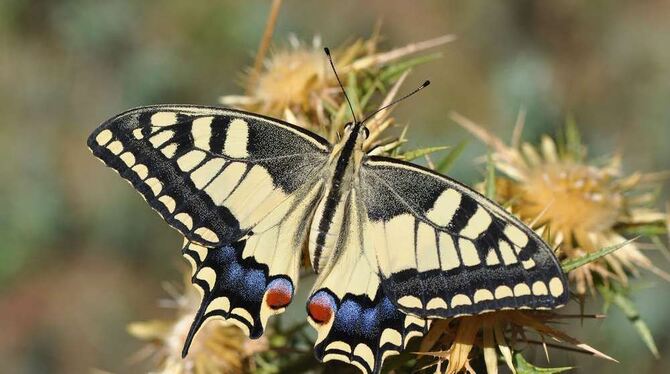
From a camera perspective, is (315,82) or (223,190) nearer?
(223,190)

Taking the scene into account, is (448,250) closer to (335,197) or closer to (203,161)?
(335,197)

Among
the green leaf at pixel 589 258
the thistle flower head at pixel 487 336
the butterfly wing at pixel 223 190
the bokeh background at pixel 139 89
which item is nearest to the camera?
the green leaf at pixel 589 258

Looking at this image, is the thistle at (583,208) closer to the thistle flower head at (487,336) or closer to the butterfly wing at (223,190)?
the thistle flower head at (487,336)

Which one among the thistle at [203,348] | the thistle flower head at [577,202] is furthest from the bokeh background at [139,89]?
the thistle at [203,348]

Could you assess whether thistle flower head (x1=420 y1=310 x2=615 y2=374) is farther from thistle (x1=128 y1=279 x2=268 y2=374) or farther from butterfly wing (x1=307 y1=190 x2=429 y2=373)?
thistle (x1=128 y1=279 x2=268 y2=374)

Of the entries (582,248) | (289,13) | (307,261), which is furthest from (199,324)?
(289,13)

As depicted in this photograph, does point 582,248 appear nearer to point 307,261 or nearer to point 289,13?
point 307,261

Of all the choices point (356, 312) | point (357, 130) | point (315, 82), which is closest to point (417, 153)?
point (357, 130)
